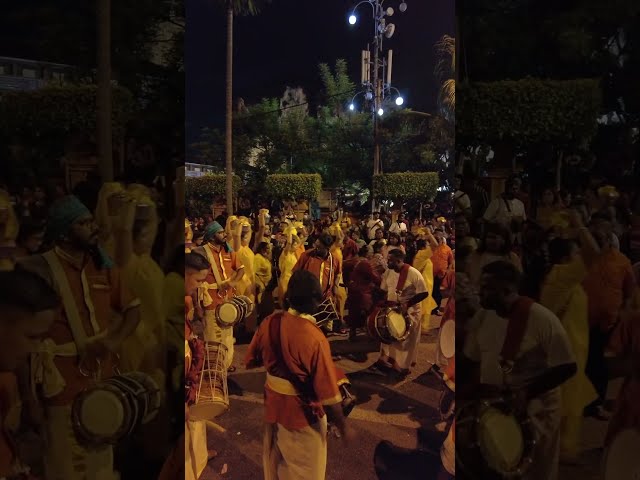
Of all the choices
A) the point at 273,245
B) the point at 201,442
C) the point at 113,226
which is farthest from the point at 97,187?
the point at 201,442

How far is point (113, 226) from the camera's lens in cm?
347

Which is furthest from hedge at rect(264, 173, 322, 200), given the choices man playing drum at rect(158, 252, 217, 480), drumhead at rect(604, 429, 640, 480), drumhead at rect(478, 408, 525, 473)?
drumhead at rect(604, 429, 640, 480)

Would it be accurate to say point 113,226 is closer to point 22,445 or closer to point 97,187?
point 97,187

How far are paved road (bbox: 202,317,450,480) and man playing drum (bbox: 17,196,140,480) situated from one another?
71 centimetres

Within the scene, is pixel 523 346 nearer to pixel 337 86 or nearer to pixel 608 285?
pixel 608 285

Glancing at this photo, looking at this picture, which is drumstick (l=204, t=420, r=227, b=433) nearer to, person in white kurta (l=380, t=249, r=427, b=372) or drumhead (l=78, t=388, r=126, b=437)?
drumhead (l=78, t=388, r=126, b=437)

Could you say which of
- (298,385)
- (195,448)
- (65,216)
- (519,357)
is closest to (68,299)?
(65,216)

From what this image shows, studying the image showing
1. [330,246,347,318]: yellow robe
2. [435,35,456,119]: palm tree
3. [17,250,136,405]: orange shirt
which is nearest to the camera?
[435,35,456,119]: palm tree

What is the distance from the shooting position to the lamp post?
340 centimetres

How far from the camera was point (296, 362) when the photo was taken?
341 cm

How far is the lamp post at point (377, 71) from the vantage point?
134 inches

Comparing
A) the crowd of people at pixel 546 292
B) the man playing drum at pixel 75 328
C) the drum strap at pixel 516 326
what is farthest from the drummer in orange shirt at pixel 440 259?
the man playing drum at pixel 75 328

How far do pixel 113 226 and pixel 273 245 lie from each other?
2.99 feet

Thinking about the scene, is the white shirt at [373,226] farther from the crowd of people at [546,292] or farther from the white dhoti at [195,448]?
the white dhoti at [195,448]
